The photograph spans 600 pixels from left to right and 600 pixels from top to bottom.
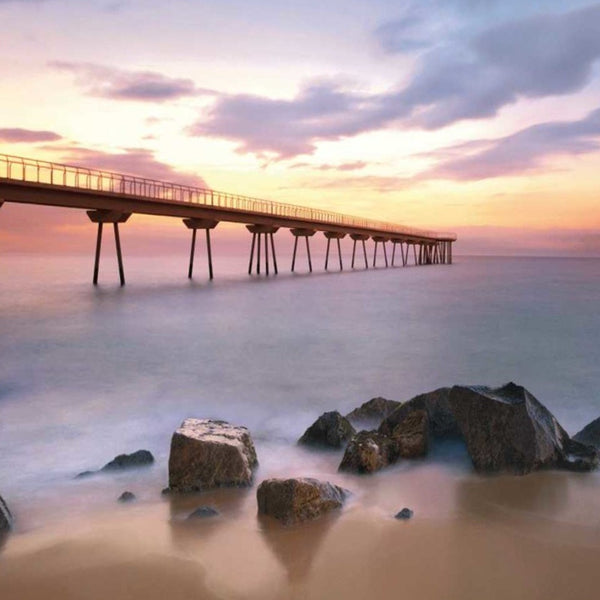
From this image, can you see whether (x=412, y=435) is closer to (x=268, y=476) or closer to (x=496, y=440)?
(x=496, y=440)

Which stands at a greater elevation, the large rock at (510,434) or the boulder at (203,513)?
the large rock at (510,434)

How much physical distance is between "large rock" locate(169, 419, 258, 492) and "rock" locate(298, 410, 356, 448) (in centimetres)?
122

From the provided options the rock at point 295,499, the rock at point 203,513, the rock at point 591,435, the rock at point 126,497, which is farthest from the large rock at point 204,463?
the rock at point 591,435

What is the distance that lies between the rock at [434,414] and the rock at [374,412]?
3.11ft

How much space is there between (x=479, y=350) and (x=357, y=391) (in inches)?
245

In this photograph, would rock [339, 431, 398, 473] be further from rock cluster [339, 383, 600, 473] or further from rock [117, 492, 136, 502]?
rock [117, 492, 136, 502]

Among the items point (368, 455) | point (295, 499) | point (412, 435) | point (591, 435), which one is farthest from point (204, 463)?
point (591, 435)

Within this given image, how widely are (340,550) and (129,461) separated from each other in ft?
8.48

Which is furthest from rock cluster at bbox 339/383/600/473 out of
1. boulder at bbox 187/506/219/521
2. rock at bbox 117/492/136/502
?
rock at bbox 117/492/136/502

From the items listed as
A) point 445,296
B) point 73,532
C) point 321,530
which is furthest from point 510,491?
point 445,296

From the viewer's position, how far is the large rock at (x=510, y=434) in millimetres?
5164

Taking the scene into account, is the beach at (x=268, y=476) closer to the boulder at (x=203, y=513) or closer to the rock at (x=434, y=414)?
the boulder at (x=203, y=513)

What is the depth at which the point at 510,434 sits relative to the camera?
5.26 m

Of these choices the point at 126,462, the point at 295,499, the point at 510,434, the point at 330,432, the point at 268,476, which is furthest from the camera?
the point at 330,432
